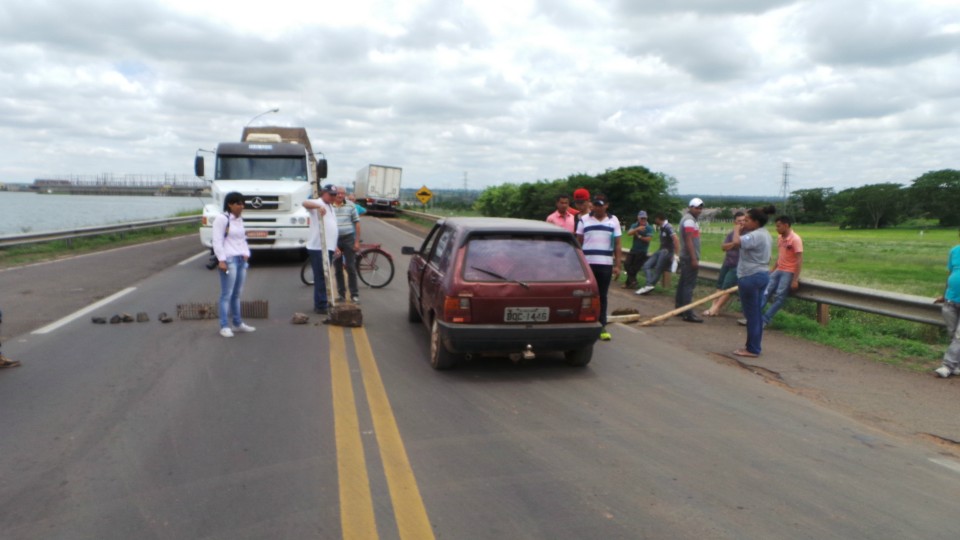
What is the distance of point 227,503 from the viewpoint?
3.77m

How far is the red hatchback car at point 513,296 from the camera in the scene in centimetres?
643

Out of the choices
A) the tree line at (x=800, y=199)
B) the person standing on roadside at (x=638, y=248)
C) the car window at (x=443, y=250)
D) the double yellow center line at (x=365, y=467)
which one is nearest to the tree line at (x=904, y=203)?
the tree line at (x=800, y=199)

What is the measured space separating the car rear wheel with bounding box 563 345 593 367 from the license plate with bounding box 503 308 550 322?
64cm

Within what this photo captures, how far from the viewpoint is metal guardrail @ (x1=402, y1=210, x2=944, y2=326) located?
27.2 ft

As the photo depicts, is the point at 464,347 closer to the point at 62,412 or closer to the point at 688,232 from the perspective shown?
the point at 62,412

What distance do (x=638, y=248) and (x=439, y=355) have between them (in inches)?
314

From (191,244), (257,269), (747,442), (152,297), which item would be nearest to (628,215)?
(191,244)

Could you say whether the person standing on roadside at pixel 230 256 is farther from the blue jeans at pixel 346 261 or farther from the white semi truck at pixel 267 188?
the white semi truck at pixel 267 188

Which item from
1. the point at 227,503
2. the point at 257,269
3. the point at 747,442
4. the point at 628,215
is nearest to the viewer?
the point at 227,503

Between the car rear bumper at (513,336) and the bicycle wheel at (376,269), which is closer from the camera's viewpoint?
the car rear bumper at (513,336)

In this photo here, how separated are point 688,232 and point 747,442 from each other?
5464mm

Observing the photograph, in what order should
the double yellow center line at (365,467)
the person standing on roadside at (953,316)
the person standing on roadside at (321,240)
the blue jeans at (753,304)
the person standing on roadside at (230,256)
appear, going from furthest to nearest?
1. the person standing on roadside at (321,240)
2. the person standing on roadside at (230,256)
3. the blue jeans at (753,304)
4. the person standing on roadside at (953,316)
5. the double yellow center line at (365,467)

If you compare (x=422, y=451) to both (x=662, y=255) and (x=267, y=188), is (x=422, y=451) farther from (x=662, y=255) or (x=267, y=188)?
(x=267, y=188)

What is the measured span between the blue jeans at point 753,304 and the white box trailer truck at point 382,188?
44914 mm
